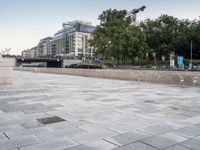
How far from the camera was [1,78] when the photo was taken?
46.7 feet

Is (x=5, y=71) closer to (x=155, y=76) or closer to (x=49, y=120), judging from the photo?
(x=49, y=120)

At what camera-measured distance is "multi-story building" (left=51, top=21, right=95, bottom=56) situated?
5354 inches

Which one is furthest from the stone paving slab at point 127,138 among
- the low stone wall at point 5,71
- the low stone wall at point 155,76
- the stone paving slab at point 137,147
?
the low stone wall at point 155,76

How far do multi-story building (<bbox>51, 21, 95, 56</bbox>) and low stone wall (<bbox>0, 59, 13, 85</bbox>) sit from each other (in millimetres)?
113111

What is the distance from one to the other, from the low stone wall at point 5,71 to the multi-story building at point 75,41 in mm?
113111

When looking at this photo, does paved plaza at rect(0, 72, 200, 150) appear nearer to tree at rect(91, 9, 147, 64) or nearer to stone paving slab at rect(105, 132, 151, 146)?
stone paving slab at rect(105, 132, 151, 146)

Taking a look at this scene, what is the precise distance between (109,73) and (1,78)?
10.8m

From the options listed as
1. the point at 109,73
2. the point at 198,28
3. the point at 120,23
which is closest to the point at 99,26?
the point at 120,23

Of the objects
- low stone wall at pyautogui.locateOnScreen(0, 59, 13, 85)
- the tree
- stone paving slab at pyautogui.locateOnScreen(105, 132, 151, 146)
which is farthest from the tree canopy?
stone paving slab at pyautogui.locateOnScreen(105, 132, 151, 146)

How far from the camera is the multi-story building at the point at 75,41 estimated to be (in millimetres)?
136000

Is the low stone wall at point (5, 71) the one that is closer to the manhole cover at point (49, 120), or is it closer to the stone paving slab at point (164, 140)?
the manhole cover at point (49, 120)

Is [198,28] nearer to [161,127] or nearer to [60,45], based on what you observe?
[161,127]

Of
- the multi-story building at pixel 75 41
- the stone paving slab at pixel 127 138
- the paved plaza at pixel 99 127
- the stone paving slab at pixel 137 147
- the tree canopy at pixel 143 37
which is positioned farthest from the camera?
the multi-story building at pixel 75 41

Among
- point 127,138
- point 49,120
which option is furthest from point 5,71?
point 127,138
